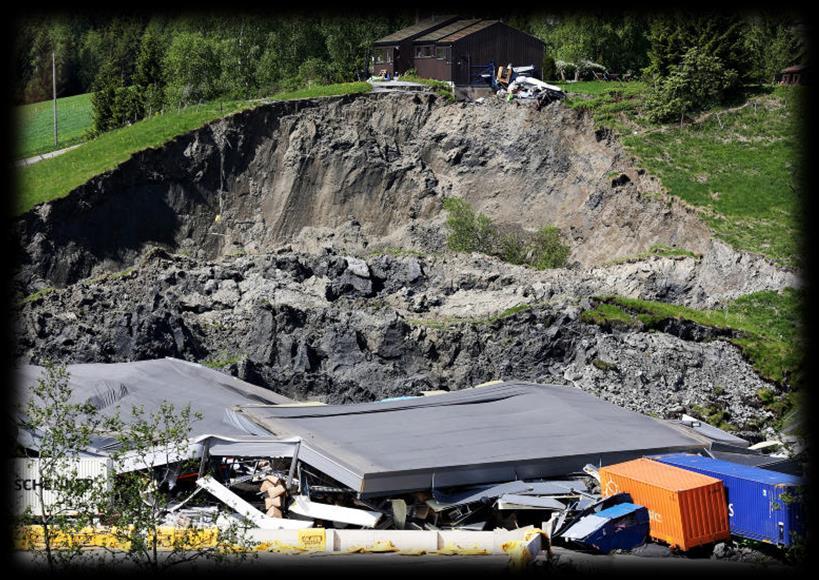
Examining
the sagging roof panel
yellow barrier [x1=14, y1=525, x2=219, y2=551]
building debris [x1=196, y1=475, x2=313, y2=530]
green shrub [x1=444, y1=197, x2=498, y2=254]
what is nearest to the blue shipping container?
building debris [x1=196, y1=475, x2=313, y2=530]

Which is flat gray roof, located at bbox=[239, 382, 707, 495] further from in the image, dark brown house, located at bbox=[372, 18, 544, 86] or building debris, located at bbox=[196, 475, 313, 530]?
dark brown house, located at bbox=[372, 18, 544, 86]

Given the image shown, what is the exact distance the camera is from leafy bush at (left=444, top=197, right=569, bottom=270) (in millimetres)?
48375

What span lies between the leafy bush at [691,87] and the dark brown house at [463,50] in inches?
294

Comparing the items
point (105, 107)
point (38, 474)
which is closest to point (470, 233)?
point (105, 107)

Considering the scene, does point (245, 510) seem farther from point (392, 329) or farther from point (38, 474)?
point (392, 329)

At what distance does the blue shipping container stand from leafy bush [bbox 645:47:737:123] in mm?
31849

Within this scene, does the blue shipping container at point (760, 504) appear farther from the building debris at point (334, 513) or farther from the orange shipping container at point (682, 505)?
the building debris at point (334, 513)

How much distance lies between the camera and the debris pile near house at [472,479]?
21.1m

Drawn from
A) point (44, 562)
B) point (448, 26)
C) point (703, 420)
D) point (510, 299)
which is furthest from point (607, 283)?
point (44, 562)

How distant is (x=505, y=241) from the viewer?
163 ft

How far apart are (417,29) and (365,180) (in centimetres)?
975

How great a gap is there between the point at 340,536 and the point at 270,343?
17862 mm

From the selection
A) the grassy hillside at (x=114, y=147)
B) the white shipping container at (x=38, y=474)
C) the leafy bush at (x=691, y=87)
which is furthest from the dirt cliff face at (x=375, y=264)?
the white shipping container at (x=38, y=474)

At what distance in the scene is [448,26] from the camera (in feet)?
192
